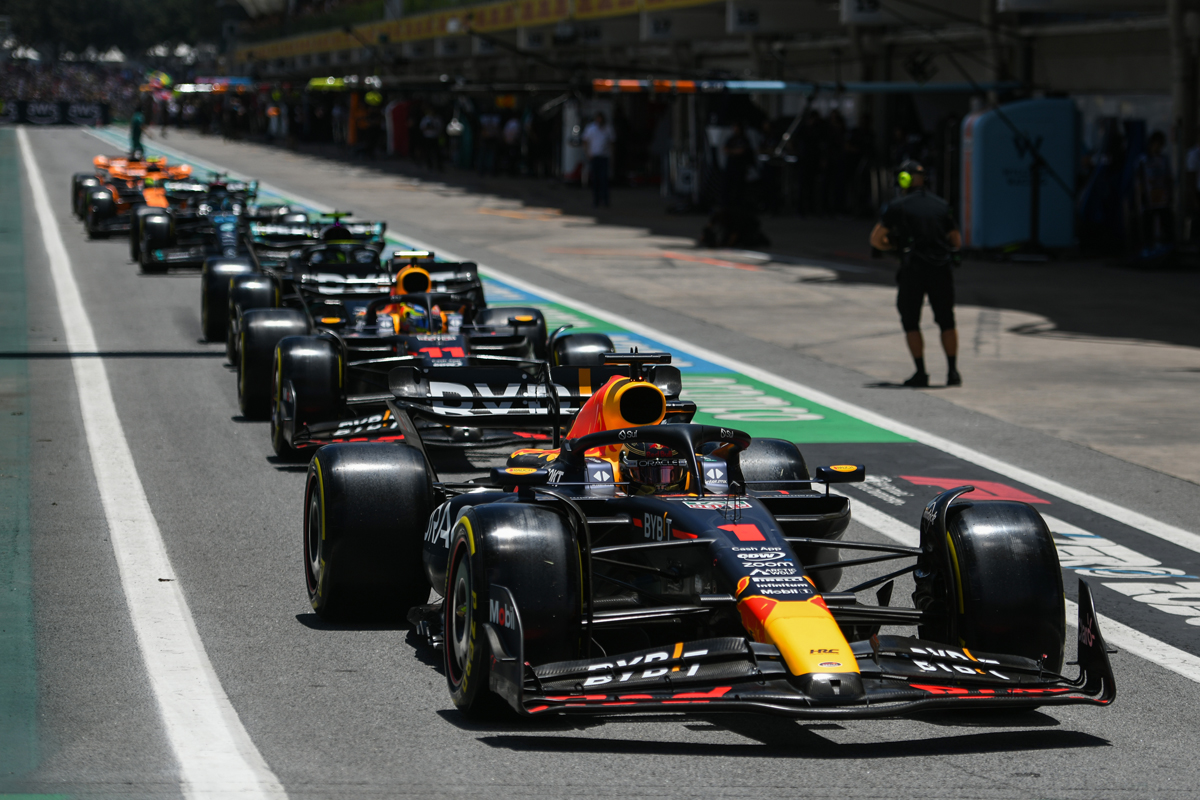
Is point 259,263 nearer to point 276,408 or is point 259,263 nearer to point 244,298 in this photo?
point 244,298

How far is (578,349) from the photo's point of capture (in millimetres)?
11297

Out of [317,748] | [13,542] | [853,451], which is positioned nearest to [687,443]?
[317,748]

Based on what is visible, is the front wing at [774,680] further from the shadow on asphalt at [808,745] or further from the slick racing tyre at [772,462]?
the slick racing tyre at [772,462]

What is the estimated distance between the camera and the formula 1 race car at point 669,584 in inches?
201

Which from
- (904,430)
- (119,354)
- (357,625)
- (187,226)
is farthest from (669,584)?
(187,226)

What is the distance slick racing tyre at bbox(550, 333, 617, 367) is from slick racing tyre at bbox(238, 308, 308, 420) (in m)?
1.88

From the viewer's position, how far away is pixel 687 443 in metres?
6.26

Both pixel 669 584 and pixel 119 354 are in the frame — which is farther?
pixel 119 354

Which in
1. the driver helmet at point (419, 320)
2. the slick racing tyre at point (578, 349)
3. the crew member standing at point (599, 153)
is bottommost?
the slick racing tyre at point (578, 349)

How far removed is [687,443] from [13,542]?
363cm

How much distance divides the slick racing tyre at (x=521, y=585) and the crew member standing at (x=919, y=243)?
26.9 feet

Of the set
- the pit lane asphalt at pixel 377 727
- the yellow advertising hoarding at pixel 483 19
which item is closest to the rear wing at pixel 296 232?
the pit lane asphalt at pixel 377 727

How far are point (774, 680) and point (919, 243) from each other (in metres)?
8.69

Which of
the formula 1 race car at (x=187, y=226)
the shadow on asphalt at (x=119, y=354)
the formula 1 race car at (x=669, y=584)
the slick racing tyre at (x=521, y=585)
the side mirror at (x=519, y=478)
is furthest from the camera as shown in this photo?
the formula 1 race car at (x=187, y=226)
